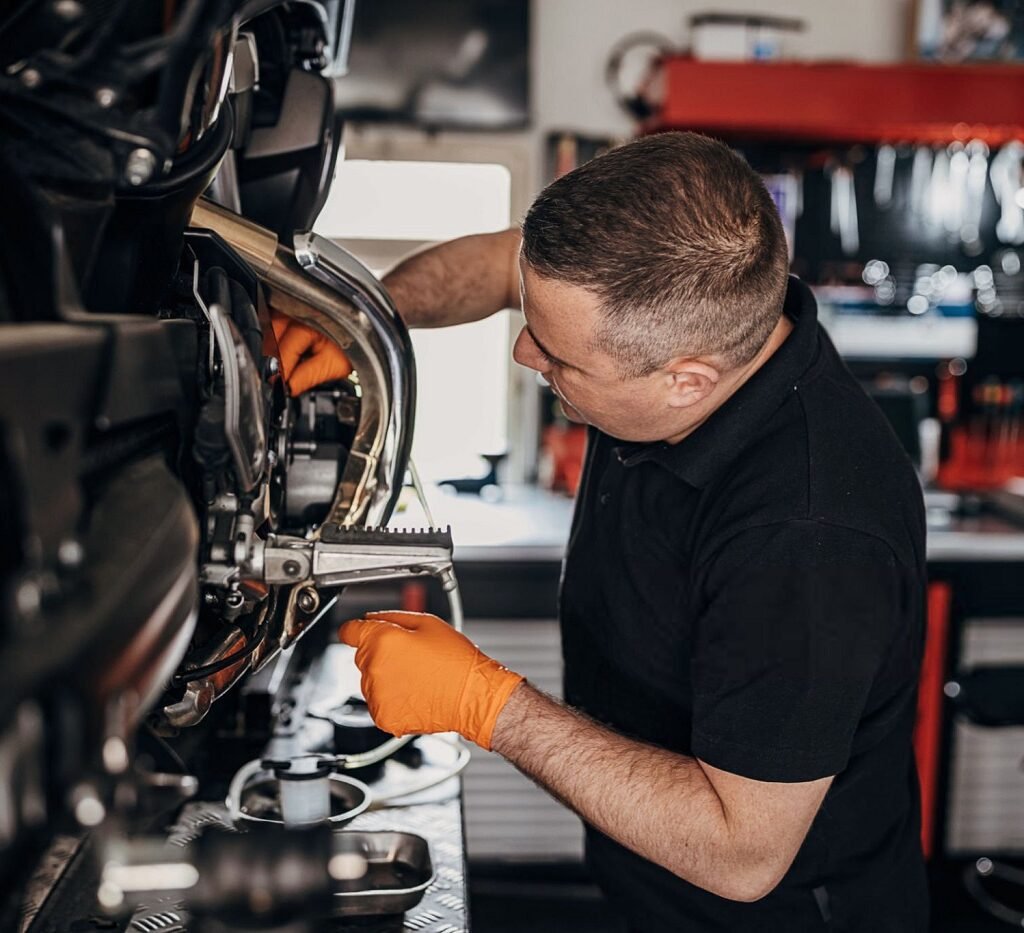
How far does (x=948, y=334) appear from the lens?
11.0 feet

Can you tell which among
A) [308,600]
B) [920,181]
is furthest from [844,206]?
[308,600]

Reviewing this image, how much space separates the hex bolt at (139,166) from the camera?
0.63m

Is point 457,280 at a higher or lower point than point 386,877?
higher

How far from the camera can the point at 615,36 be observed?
3283mm

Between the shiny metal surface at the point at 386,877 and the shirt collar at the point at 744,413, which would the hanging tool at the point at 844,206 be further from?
the shiny metal surface at the point at 386,877

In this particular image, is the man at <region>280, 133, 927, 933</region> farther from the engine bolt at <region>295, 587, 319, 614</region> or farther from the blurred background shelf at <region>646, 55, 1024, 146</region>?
the blurred background shelf at <region>646, 55, 1024, 146</region>

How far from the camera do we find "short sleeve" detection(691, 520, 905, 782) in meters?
1.08

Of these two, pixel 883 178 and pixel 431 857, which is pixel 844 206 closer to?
pixel 883 178

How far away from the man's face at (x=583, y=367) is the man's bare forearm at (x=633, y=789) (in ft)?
1.11

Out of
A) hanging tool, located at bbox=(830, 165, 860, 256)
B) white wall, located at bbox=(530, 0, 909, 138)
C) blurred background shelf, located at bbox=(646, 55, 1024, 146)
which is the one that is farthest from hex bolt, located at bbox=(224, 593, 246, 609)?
hanging tool, located at bbox=(830, 165, 860, 256)

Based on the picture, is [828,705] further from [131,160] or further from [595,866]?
[131,160]

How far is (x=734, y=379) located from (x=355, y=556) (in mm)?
541

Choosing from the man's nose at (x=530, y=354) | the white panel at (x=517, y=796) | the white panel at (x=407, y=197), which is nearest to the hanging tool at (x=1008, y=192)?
the white panel at (x=407, y=197)

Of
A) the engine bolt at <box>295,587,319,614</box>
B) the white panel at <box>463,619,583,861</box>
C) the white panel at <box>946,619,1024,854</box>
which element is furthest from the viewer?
the white panel at <box>946,619,1024,854</box>
